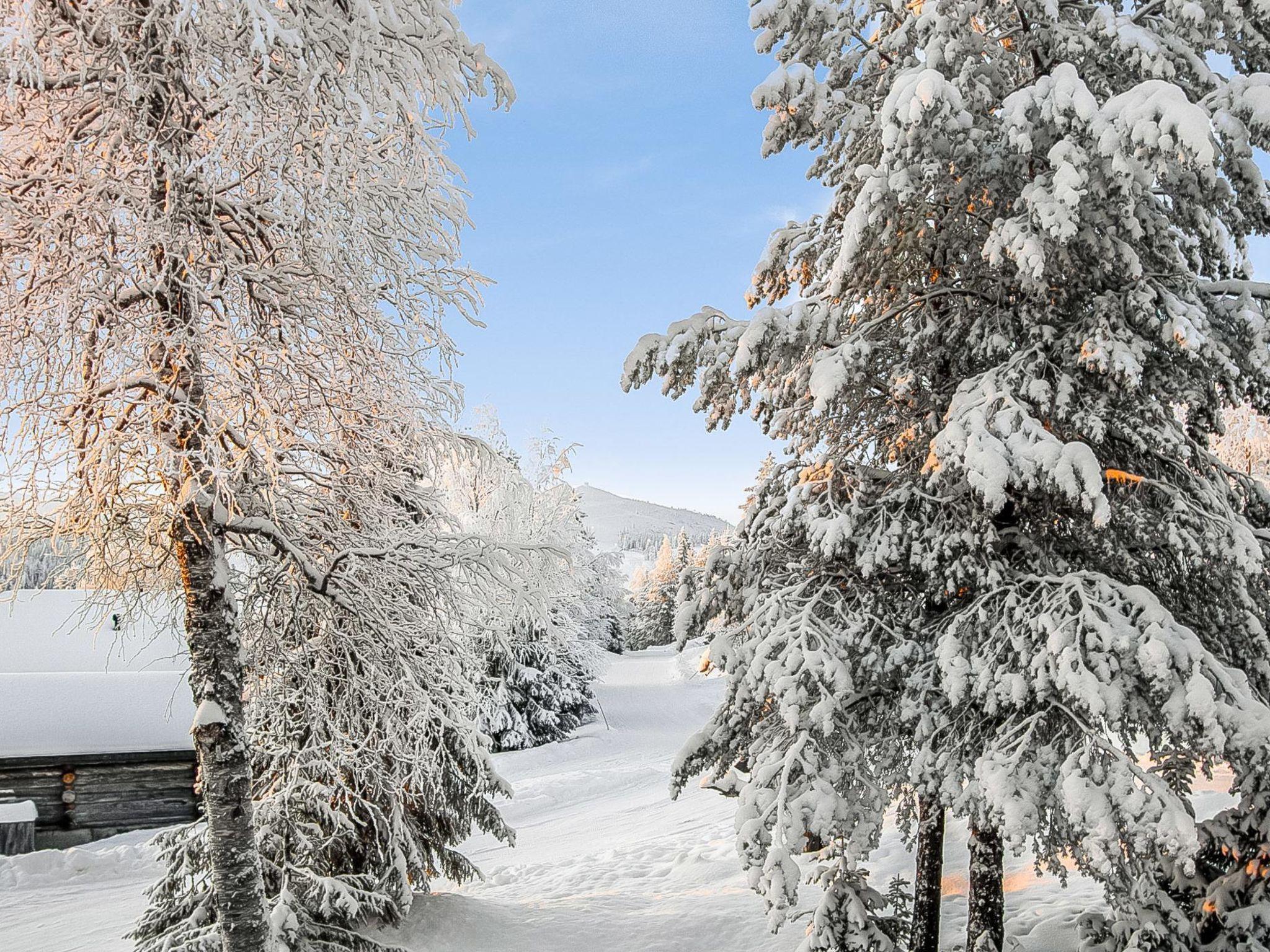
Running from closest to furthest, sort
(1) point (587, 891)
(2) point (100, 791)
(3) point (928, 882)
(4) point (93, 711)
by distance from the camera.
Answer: (3) point (928, 882), (1) point (587, 891), (2) point (100, 791), (4) point (93, 711)

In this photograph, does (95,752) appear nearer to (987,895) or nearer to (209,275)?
(209,275)

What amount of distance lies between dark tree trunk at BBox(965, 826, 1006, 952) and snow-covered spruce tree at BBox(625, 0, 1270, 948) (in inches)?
14.6

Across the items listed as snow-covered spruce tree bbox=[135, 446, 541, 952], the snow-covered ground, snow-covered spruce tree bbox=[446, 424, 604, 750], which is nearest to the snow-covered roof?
the snow-covered ground

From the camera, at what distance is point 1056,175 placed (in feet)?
15.9

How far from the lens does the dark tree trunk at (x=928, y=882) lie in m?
6.48

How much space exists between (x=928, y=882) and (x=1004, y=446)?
4080 mm

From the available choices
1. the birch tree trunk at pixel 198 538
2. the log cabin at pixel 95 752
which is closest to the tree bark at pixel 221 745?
the birch tree trunk at pixel 198 538

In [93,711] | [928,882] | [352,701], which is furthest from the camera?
[93,711]

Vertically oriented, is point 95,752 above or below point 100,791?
above

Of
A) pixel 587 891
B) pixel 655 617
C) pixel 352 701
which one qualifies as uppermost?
pixel 352 701

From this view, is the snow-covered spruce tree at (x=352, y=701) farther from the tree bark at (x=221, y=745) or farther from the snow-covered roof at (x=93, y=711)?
the snow-covered roof at (x=93, y=711)

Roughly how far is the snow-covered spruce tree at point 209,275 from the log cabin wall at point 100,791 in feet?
38.9

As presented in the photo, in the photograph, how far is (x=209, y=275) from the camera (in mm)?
4879

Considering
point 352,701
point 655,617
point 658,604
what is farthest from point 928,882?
point 655,617
